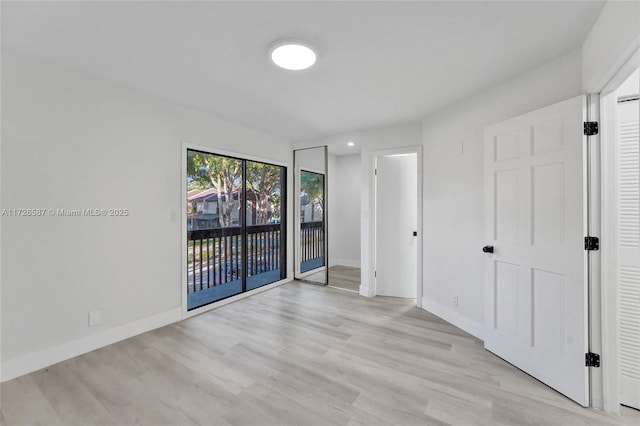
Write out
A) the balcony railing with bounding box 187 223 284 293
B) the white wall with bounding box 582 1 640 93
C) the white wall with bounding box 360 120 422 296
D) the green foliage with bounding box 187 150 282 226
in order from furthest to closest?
the white wall with bounding box 360 120 422 296
the balcony railing with bounding box 187 223 284 293
the green foliage with bounding box 187 150 282 226
the white wall with bounding box 582 1 640 93

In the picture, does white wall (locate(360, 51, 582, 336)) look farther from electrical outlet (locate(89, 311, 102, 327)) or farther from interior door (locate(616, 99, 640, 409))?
electrical outlet (locate(89, 311, 102, 327))

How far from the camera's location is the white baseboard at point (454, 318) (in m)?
2.70

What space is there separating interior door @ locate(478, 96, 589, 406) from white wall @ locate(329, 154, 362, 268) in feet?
11.3

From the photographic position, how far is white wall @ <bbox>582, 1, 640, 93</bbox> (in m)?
1.29

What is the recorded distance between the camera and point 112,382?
1.99m

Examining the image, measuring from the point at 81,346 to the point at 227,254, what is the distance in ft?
5.91

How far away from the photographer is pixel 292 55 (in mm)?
1989

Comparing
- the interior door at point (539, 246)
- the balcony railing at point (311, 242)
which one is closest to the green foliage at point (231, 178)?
the balcony railing at point (311, 242)

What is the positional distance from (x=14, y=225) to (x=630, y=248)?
4357mm

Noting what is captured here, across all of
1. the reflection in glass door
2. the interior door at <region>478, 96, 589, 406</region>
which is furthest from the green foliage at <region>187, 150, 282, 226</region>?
the interior door at <region>478, 96, 589, 406</region>

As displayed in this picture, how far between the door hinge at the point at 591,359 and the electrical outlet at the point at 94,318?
3858 mm

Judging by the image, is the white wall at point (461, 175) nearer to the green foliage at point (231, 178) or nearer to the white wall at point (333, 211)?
the green foliage at point (231, 178)

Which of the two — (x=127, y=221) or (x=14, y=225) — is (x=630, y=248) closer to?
(x=127, y=221)

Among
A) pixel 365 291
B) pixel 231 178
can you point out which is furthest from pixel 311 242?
pixel 231 178
